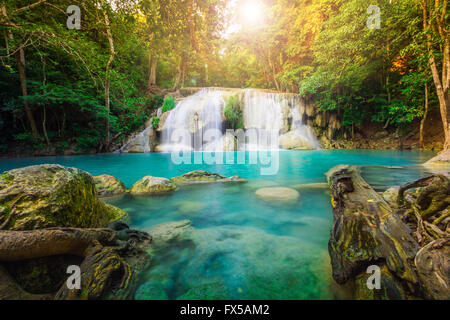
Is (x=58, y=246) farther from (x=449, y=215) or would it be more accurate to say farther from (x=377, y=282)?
(x=449, y=215)

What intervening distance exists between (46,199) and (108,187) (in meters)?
2.31

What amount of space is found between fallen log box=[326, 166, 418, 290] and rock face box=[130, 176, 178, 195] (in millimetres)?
3073

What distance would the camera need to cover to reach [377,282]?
1.02 metres

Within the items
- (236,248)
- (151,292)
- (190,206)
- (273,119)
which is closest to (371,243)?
(236,248)

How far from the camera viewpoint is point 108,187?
3541 mm

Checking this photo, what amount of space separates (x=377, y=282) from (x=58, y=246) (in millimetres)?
2044

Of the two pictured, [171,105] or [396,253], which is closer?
[396,253]

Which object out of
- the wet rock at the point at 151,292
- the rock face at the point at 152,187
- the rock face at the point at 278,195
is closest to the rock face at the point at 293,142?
the rock face at the point at 278,195

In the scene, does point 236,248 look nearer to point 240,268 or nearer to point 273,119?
point 240,268

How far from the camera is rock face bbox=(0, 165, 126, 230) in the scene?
4.23 feet

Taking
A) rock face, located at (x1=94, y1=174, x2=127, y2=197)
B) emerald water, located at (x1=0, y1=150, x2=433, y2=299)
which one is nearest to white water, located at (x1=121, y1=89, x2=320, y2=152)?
rock face, located at (x1=94, y1=174, x2=127, y2=197)

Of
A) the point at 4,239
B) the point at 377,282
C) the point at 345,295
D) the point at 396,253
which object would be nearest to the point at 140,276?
the point at 4,239

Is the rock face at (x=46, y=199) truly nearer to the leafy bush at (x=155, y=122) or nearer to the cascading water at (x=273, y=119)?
the leafy bush at (x=155, y=122)
